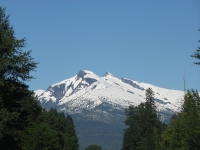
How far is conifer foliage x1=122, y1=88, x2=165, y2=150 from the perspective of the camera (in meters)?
128

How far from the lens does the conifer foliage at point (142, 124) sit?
12840cm

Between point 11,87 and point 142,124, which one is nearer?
point 11,87

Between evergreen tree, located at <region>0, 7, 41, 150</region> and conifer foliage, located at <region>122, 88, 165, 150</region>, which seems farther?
conifer foliage, located at <region>122, 88, 165, 150</region>

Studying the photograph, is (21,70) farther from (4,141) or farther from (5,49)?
(4,141)

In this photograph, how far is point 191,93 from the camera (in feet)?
175

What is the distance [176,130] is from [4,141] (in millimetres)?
36702

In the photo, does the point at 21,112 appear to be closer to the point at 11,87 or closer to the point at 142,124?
the point at 11,87

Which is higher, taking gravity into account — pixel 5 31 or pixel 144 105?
pixel 144 105

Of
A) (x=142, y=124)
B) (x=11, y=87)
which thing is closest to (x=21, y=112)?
(x=11, y=87)

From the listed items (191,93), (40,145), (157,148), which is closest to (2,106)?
(191,93)

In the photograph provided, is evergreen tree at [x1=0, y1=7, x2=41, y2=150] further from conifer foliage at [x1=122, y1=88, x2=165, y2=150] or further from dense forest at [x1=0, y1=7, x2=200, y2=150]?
conifer foliage at [x1=122, y1=88, x2=165, y2=150]

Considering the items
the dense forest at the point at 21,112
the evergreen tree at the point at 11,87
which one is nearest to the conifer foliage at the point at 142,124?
the dense forest at the point at 21,112

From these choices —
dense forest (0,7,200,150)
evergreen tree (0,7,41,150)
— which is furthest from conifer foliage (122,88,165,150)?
evergreen tree (0,7,41,150)

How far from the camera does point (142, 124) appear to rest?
132 metres
